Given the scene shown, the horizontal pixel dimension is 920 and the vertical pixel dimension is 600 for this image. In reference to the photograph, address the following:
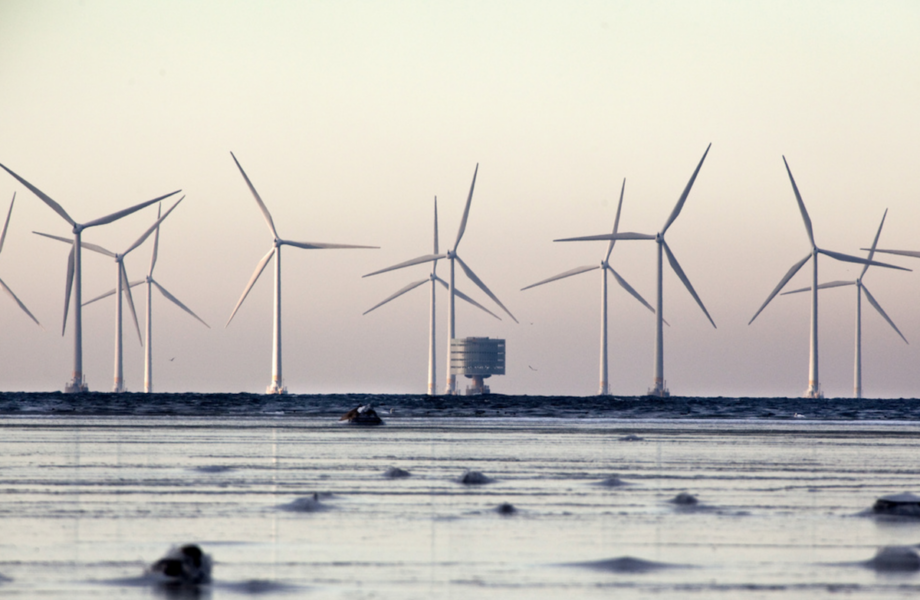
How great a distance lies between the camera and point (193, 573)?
1247 centimetres

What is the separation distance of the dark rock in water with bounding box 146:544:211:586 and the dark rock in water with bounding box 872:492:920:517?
11.5 meters

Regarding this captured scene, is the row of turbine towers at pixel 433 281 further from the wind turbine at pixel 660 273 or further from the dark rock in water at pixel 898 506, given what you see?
the dark rock in water at pixel 898 506

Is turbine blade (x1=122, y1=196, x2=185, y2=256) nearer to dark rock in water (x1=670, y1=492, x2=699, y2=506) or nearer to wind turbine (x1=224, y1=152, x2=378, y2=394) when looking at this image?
wind turbine (x1=224, y1=152, x2=378, y2=394)

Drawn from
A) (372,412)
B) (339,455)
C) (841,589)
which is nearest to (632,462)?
(339,455)

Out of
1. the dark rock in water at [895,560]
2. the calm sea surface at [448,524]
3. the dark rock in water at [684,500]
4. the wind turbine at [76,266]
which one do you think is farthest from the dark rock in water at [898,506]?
the wind turbine at [76,266]

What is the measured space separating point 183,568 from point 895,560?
8092mm

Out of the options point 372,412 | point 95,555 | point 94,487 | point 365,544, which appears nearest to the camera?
point 95,555

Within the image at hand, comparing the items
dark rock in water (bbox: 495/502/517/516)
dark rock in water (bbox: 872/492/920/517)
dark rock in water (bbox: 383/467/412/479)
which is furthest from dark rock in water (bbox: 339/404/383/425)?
dark rock in water (bbox: 872/492/920/517)

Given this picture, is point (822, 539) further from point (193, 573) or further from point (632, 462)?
point (632, 462)

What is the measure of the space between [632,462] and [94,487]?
1476 cm

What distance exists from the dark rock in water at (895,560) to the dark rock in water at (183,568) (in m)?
7.49

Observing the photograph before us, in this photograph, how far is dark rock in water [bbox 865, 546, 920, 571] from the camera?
45.1 ft

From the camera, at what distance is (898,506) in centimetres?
1927

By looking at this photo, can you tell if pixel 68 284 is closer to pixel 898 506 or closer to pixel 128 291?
pixel 128 291
